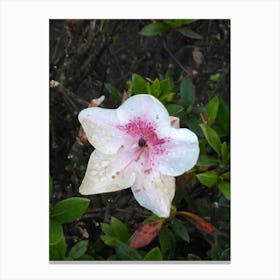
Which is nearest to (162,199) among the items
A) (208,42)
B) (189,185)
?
(189,185)

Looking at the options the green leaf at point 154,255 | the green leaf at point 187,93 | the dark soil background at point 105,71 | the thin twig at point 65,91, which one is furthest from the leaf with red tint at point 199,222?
the thin twig at point 65,91

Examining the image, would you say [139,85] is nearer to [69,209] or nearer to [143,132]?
[143,132]

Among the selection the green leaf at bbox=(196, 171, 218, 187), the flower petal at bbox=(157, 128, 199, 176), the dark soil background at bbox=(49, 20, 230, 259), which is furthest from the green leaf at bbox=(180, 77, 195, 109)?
the green leaf at bbox=(196, 171, 218, 187)

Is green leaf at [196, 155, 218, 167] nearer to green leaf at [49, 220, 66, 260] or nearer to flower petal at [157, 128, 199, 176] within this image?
flower petal at [157, 128, 199, 176]

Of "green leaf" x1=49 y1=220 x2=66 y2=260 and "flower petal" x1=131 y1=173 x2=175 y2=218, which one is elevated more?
"flower petal" x1=131 y1=173 x2=175 y2=218

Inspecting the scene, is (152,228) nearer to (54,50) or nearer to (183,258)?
(183,258)

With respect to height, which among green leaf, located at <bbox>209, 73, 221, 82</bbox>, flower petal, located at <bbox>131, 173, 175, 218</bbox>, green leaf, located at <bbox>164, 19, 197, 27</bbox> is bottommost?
flower petal, located at <bbox>131, 173, 175, 218</bbox>

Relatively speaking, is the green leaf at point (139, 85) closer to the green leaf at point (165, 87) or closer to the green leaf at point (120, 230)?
the green leaf at point (165, 87)

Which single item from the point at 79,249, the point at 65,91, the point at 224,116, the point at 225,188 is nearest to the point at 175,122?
the point at 224,116
